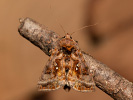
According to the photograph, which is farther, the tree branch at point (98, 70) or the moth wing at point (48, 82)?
the moth wing at point (48, 82)

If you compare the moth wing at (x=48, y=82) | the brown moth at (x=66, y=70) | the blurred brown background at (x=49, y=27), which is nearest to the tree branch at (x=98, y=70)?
the brown moth at (x=66, y=70)

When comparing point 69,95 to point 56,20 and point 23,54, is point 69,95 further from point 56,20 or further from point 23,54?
point 56,20

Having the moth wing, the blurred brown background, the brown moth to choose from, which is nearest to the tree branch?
the brown moth

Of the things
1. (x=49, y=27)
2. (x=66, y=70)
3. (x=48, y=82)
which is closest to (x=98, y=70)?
(x=66, y=70)

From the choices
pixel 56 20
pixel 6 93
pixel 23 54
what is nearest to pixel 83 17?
pixel 56 20

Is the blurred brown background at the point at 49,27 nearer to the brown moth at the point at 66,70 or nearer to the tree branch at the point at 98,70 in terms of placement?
the brown moth at the point at 66,70

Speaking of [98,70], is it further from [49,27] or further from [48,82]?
[49,27]

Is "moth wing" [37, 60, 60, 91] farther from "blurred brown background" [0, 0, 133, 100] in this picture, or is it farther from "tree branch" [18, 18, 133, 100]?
"blurred brown background" [0, 0, 133, 100]
